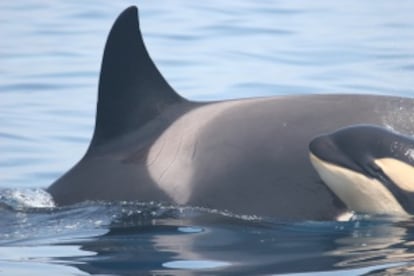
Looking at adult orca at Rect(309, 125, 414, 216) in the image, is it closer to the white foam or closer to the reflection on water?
the reflection on water

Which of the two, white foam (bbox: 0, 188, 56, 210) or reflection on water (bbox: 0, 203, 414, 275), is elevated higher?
white foam (bbox: 0, 188, 56, 210)

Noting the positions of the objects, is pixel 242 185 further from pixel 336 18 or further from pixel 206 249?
pixel 336 18

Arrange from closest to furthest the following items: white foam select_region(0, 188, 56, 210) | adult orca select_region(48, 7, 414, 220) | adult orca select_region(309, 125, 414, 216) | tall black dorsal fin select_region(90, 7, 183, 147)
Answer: adult orca select_region(309, 125, 414, 216) < adult orca select_region(48, 7, 414, 220) < tall black dorsal fin select_region(90, 7, 183, 147) < white foam select_region(0, 188, 56, 210)

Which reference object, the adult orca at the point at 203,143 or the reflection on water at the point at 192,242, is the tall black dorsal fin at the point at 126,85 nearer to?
the adult orca at the point at 203,143

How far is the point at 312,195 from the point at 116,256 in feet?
4.64

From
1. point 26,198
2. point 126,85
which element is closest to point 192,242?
point 126,85

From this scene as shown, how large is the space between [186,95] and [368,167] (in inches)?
262

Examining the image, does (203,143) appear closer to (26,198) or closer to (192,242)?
(192,242)

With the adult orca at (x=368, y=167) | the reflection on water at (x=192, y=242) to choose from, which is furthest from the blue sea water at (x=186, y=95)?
the adult orca at (x=368, y=167)

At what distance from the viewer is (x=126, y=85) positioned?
9.52 metres

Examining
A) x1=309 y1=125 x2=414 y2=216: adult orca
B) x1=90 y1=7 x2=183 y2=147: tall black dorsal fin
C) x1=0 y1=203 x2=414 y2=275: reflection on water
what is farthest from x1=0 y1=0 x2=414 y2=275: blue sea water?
x1=90 y1=7 x2=183 y2=147: tall black dorsal fin

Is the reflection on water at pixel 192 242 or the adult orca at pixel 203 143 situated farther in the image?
the adult orca at pixel 203 143

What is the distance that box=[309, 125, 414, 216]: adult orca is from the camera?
859cm

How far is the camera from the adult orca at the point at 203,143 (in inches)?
351
